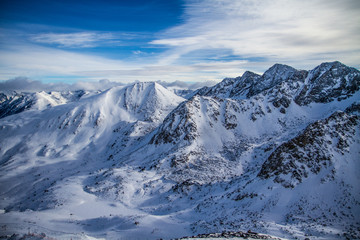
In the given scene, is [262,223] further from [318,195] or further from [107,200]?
[107,200]

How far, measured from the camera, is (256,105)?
9462 cm

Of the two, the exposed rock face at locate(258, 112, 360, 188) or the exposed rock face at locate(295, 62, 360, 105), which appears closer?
the exposed rock face at locate(258, 112, 360, 188)

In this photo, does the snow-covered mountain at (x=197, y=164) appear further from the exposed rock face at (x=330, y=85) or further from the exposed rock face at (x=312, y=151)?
the exposed rock face at (x=330, y=85)

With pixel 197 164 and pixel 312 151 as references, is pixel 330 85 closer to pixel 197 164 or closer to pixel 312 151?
pixel 312 151

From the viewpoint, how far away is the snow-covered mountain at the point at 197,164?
102 feet

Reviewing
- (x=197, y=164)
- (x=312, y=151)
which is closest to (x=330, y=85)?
(x=312, y=151)

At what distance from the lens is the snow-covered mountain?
31.2 m

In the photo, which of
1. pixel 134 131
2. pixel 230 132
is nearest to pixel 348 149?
pixel 230 132

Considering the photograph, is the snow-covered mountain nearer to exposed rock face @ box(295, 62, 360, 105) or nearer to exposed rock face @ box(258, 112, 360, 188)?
exposed rock face @ box(258, 112, 360, 188)

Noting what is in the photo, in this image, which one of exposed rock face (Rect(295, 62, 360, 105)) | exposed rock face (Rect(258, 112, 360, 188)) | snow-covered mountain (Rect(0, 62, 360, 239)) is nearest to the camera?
snow-covered mountain (Rect(0, 62, 360, 239))

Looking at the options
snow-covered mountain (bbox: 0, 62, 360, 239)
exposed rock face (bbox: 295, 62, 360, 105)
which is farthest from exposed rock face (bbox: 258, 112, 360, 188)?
exposed rock face (bbox: 295, 62, 360, 105)

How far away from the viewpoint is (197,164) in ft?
213

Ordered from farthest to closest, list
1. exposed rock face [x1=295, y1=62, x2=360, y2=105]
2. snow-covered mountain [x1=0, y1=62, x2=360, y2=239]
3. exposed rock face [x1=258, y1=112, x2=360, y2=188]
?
exposed rock face [x1=295, y1=62, x2=360, y2=105]
exposed rock face [x1=258, y1=112, x2=360, y2=188]
snow-covered mountain [x1=0, y1=62, x2=360, y2=239]

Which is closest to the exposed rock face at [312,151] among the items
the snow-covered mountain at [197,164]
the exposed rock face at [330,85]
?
the snow-covered mountain at [197,164]
